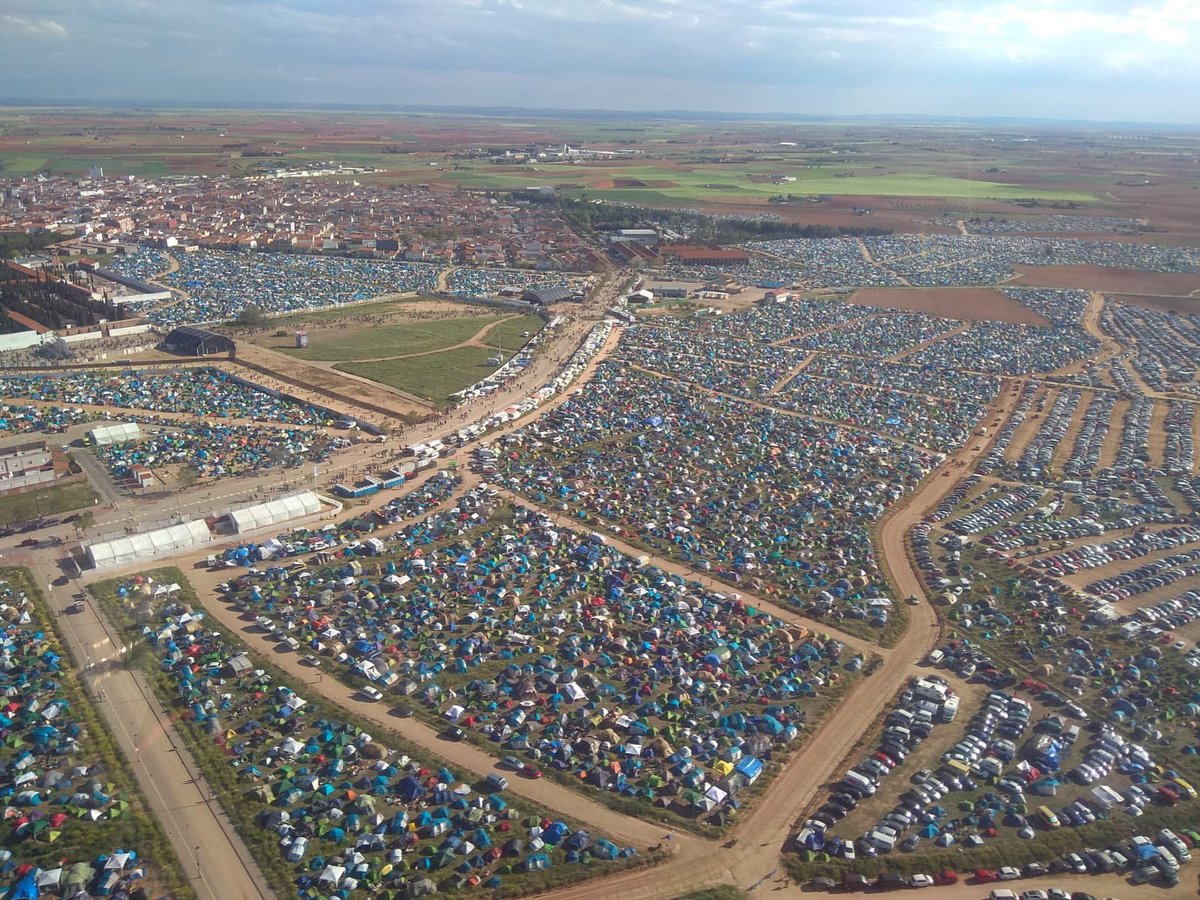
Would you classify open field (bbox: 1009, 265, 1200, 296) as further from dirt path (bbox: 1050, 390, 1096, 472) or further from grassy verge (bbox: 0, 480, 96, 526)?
grassy verge (bbox: 0, 480, 96, 526)

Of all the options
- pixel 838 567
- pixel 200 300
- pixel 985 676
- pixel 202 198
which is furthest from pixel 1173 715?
pixel 202 198

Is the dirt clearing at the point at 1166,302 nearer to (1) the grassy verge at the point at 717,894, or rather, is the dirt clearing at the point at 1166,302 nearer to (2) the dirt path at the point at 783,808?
(2) the dirt path at the point at 783,808

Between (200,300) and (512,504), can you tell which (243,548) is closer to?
(512,504)

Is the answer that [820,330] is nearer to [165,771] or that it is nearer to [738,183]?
[165,771]

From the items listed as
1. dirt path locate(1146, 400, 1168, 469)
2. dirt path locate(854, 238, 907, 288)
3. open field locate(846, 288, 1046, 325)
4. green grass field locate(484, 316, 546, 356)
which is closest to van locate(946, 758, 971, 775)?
dirt path locate(1146, 400, 1168, 469)

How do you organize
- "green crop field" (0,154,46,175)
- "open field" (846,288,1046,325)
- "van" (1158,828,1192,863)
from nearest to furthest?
1. "van" (1158,828,1192,863)
2. "open field" (846,288,1046,325)
3. "green crop field" (0,154,46,175)

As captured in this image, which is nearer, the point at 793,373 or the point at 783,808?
the point at 783,808

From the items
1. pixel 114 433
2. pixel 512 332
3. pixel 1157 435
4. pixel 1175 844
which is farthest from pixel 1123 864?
pixel 512 332
